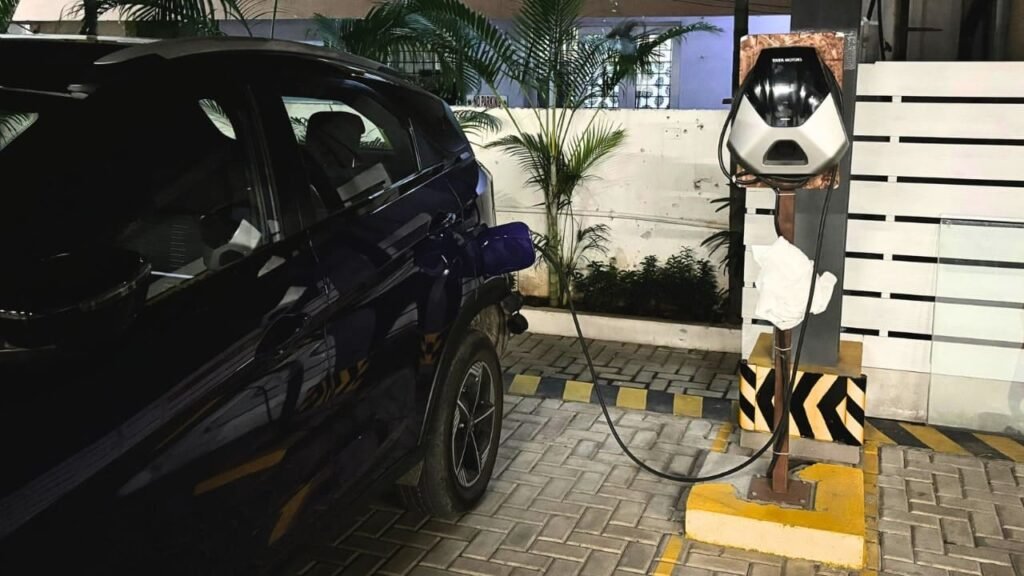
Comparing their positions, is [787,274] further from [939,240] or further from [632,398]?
[632,398]

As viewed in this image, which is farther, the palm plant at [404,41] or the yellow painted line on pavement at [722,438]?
the palm plant at [404,41]

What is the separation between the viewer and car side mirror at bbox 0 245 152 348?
190 centimetres

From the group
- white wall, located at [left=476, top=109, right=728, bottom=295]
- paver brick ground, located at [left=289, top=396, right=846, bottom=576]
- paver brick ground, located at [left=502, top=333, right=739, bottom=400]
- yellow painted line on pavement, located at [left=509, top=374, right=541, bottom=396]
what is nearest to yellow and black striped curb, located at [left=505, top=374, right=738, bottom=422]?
yellow painted line on pavement, located at [left=509, top=374, right=541, bottom=396]

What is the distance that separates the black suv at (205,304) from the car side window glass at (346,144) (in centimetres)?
1

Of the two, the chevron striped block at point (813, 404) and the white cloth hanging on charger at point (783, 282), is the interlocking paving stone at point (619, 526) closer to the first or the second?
the chevron striped block at point (813, 404)

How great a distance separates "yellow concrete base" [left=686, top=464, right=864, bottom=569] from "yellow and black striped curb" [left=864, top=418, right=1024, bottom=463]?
968 mm

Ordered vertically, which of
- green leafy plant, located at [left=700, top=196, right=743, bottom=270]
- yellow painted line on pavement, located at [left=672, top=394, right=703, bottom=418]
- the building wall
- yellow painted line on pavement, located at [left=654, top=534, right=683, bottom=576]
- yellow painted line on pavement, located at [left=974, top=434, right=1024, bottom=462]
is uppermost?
the building wall

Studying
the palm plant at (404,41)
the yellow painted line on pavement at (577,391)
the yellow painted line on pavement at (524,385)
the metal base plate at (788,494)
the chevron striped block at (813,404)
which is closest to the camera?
the metal base plate at (788,494)

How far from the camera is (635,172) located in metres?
6.91

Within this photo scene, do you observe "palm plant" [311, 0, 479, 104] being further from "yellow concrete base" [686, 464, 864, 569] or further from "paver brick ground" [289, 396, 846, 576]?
"yellow concrete base" [686, 464, 864, 569]

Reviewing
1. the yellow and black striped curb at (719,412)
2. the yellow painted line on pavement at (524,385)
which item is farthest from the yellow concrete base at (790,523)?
the yellow painted line on pavement at (524,385)

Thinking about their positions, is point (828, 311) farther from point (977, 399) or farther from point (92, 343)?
point (92, 343)

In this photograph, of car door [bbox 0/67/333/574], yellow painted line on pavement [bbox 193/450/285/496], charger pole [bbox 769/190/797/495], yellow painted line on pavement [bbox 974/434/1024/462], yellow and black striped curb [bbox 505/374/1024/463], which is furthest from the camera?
yellow and black striped curb [bbox 505/374/1024/463]

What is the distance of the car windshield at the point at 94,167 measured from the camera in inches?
87.7
